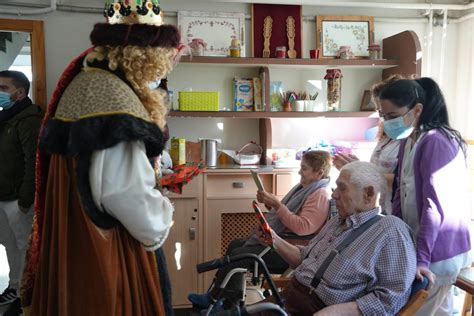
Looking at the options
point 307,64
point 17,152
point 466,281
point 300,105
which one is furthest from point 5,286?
point 466,281

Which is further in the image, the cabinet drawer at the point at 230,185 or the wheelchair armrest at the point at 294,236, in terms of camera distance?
A: the cabinet drawer at the point at 230,185

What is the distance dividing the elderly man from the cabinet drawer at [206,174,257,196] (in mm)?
1295

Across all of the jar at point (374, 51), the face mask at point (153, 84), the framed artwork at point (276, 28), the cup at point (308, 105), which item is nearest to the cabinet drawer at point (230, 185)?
the cup at point (308, 105)

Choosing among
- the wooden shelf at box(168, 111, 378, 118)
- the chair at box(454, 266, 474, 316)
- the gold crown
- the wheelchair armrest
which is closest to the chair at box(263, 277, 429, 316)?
the chair at box(454, 266, 474, 316)

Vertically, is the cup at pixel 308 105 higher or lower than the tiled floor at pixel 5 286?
higher

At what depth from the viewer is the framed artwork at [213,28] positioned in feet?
11.3

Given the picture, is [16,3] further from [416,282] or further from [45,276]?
[416,282]

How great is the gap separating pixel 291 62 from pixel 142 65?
6.90ft

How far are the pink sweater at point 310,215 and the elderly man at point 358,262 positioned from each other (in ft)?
1.96

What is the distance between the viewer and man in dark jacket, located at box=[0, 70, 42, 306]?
283cm

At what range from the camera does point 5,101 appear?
9.69ft

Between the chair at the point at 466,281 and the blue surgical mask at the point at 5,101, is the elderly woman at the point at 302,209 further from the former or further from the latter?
the blue surgical mask at the point at 5,101

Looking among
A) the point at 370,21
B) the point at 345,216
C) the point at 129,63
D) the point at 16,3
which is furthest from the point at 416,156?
the point at 16,3

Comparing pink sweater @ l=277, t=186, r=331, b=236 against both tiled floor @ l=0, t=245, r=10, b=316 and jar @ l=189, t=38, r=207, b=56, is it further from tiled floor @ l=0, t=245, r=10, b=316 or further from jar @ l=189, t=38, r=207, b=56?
tiled floor @ l=0, t=245, r=10, b=316
